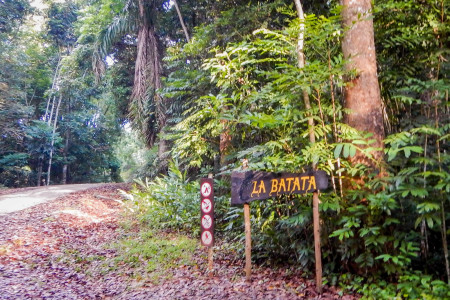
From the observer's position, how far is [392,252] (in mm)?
3857

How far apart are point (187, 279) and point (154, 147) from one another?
9.19 m

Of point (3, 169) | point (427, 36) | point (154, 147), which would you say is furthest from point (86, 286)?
point (3, 169)

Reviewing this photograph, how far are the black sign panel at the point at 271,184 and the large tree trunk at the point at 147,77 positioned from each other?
25.6 feet

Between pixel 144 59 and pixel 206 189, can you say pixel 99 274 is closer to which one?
pixel 206 189

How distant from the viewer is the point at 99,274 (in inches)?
206

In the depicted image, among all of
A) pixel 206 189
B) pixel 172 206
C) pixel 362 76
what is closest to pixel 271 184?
pixel 206 189

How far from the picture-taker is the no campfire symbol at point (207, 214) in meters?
4.84

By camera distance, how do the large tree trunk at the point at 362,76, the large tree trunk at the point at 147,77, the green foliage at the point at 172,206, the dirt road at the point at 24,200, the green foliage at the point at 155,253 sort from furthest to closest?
the large tree trunk at the point at 147,77
the dirt road at the point at 24,200
the green foliage at the point at 172,206
the green foliage at the point at 155,253
the large tree trunk at the point at 362,76

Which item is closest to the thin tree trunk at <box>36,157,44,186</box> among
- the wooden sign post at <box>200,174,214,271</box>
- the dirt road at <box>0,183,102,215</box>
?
the dirt road at <box>0,183,102,215</box>

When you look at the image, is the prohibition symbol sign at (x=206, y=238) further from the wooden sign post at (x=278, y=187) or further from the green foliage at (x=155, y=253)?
the green foliage at (x=155, y=253)

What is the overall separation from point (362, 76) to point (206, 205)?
2752 mm

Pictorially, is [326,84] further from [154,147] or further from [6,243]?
[154,147]

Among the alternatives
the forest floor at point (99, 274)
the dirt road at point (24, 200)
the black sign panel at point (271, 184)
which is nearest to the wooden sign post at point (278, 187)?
the black sign panel at point (271, 184)

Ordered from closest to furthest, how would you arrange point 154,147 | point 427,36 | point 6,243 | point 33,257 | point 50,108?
point 427,36 < point 33,257 < point 6,243 < point 154,147 < point 50,108
